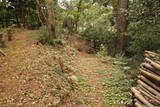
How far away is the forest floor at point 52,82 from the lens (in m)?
4.56

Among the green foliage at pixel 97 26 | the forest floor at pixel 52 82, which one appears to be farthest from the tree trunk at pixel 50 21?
the green foliage at pixel 97 26

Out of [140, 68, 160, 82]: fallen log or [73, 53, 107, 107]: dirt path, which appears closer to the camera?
[140, 68, 160, 82]: fallen log

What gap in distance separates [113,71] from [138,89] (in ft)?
8.81

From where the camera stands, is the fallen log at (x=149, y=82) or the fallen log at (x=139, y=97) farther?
the fallen log at (x=149, y=82)

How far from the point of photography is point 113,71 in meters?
7.13

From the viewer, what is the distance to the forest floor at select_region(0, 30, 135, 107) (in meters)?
4.56

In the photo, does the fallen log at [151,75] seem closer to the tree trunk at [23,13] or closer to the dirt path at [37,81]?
the dirt path at [37,81]

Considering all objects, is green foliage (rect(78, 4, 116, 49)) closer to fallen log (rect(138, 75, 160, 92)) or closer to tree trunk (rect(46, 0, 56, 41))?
tree trunk (rect(46, 0, 56, 41))

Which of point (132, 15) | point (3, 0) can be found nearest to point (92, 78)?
point (132, 15)

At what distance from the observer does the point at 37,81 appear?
5301 mm

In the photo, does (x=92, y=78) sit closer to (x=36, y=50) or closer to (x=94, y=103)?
(x=94, y=103)

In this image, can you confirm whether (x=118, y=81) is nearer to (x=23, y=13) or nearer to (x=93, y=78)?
(x=93, y=78)

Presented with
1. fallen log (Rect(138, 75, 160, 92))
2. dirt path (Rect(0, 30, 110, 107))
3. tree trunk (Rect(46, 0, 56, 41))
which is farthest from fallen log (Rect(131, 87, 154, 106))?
tree trunk (Rect(46, 0, 56, 41))

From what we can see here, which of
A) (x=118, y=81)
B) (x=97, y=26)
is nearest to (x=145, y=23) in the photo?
(x=118, y=81)
